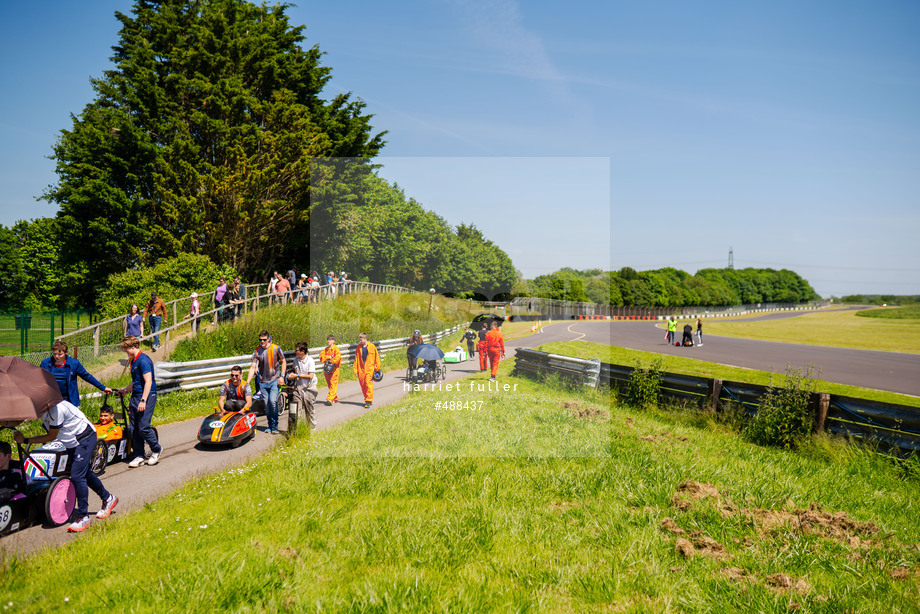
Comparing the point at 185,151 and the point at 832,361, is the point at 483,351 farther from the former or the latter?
the point at 832,361

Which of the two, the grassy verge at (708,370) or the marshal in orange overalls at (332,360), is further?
the grassy verge at (708,370)

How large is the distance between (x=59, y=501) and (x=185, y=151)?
83.5ft

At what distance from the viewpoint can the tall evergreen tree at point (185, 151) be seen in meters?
26.5

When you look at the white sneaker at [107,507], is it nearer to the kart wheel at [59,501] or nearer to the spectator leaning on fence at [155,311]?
the kart wheel at [59,501]

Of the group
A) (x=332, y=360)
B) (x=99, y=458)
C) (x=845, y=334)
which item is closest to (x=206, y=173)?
(x=332, y=360)

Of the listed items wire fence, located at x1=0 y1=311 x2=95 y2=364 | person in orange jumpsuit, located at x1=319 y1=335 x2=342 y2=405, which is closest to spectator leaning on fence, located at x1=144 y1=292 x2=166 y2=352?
wire fence, located at x1=0 y1=311 x2=95 y2=364

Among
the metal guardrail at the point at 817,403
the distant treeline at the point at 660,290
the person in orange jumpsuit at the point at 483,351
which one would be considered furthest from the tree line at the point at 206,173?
the distant treeline at the point at 660,290

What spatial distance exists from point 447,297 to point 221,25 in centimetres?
2254

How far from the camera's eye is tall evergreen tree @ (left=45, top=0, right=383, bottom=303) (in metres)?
26.5

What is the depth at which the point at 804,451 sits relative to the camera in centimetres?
933

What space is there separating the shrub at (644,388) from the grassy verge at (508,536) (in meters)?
4.27

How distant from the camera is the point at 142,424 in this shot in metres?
8.35

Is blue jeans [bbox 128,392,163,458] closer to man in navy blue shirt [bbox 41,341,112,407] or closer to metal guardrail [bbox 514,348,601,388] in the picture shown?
man in navy blue shirt [bbox 41,341,112,407]

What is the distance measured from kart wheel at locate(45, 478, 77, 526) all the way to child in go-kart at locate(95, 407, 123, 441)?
2130mm
